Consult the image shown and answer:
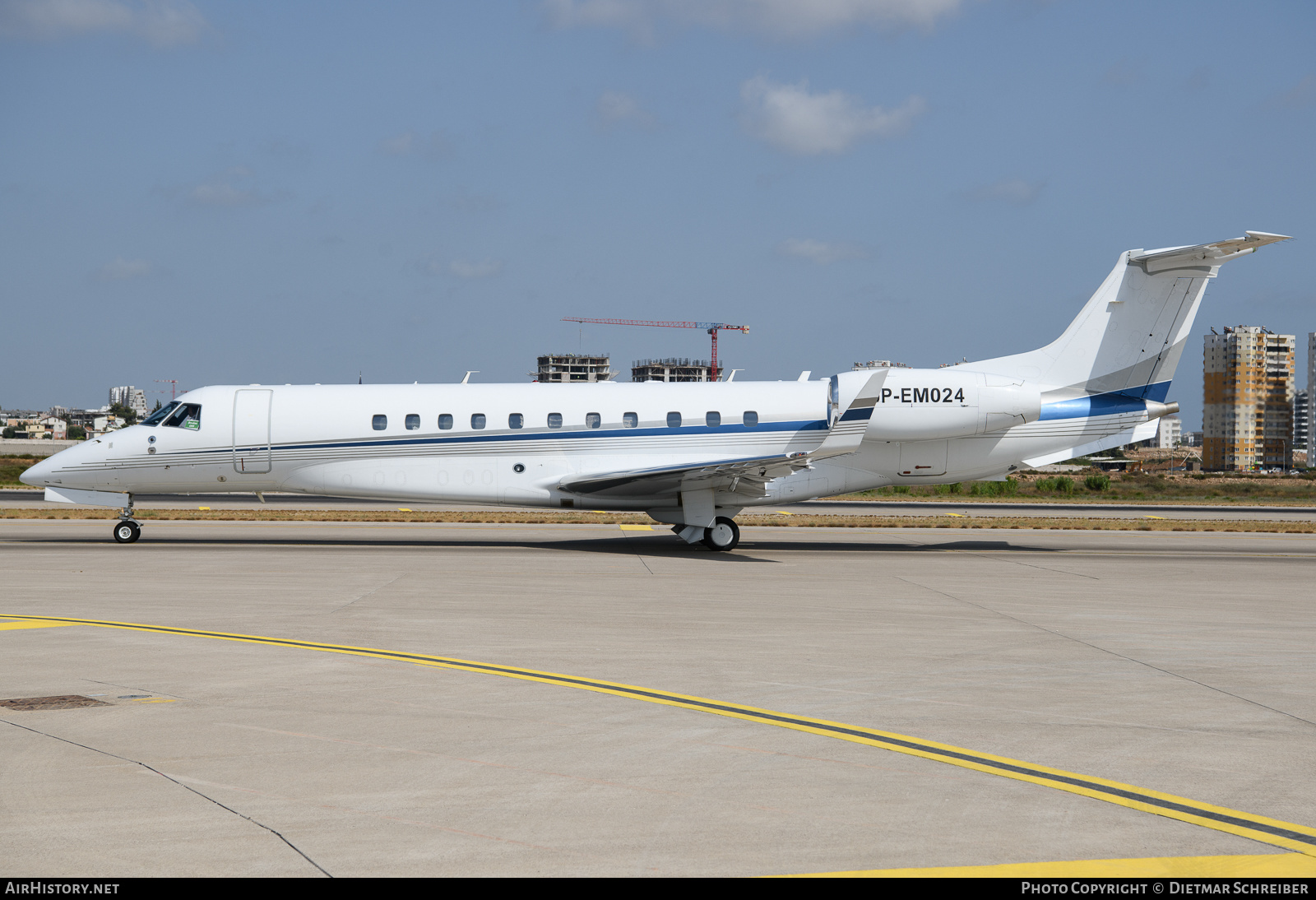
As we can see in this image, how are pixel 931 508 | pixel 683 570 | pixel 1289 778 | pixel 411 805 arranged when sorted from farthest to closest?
pixel 931 508 < pixel 683 570 < pixel 1289 778 < pixel 411 805

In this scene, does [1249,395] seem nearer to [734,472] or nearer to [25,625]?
[734,472]

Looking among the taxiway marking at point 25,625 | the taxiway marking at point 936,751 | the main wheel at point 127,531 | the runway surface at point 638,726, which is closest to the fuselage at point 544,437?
the main wheel at point 127,531

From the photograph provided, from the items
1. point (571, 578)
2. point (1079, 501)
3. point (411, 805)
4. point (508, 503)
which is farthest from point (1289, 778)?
point (1079, 501)

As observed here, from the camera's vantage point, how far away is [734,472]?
19328 millimetres

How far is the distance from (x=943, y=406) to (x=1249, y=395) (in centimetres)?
17551

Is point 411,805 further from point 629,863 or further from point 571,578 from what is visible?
point 571,578

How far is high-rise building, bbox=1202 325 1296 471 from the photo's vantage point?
161875 mm

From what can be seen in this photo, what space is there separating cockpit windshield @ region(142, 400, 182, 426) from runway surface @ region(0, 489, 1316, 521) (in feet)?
40.1

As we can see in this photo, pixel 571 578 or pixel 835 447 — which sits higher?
pixel 835 447

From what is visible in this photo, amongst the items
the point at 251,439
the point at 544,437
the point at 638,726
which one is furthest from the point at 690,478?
the point at 638,726

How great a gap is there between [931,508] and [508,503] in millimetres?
21141

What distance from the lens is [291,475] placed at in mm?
21156

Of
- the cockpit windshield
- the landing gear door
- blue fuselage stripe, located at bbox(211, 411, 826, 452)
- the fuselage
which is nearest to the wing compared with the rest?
→ the fuselage

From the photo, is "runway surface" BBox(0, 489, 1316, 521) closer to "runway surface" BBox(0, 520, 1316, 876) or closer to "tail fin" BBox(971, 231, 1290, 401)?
"tail fin" BBox(971, 231, 1290, 401)
